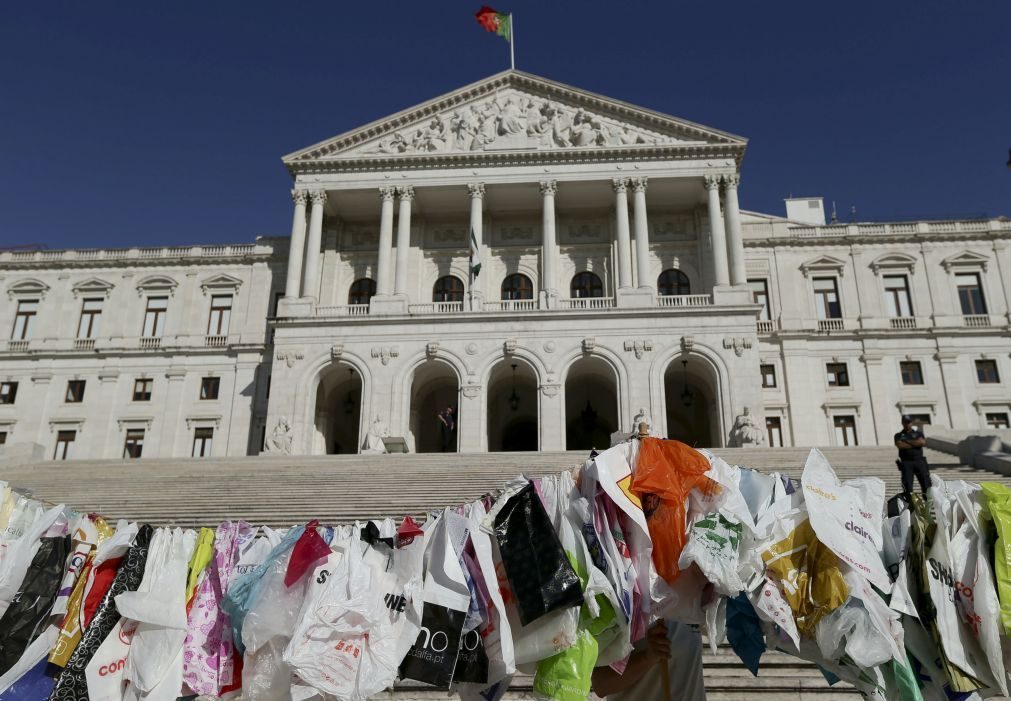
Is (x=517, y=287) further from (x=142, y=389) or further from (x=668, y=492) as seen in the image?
(x=668, y=492)

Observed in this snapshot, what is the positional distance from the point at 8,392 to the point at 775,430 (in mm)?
35919

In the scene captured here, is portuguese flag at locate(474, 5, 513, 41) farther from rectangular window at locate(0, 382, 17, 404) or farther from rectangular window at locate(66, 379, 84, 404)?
rectangular window at locate(0, 382, 17, 404)

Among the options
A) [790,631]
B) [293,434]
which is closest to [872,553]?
[790,631]

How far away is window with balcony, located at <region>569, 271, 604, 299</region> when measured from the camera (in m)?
36.7

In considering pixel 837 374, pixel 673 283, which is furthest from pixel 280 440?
pixel 837 374

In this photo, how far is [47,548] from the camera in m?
5.67

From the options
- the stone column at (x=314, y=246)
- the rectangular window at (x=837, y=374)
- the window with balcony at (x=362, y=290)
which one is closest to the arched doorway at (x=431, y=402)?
the window with balcony at (x=362, y=290)

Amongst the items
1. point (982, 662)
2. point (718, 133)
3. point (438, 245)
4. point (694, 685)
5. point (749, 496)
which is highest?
point (718, 133)

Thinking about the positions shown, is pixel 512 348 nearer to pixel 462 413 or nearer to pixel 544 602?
pixel 462 413

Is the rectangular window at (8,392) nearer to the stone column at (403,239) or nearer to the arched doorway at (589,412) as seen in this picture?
the stone column at (403,239)

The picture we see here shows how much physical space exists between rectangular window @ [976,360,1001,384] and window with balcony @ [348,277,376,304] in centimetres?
2750

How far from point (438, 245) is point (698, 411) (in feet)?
47.3

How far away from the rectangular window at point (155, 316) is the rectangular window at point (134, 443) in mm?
4877

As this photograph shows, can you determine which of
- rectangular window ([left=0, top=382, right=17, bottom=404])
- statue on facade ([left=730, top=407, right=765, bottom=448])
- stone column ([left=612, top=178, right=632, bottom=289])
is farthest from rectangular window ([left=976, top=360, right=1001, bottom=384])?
rectangular window ([left=0, top=382, right=17, bottom=404])
